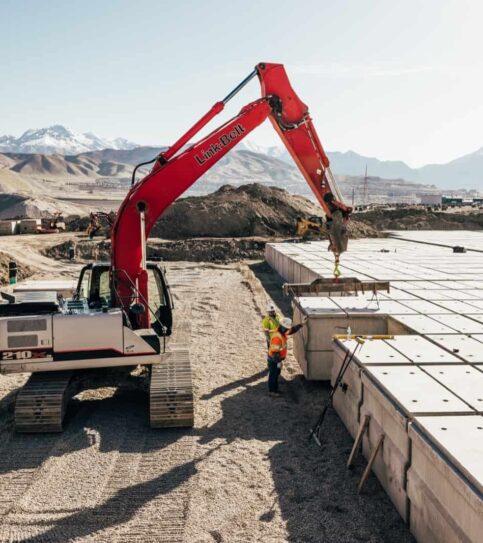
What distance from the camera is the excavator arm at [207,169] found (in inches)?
373

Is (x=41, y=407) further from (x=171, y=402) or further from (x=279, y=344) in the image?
(x=279, y=344)

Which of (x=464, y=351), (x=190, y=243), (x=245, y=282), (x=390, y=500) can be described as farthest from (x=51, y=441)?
(x=190, y=243)

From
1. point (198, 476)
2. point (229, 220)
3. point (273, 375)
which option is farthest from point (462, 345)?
point (229, 220)

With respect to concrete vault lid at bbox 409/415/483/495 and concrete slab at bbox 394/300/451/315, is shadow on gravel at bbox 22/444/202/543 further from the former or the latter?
concrete slab at bbox 394/300/451/315

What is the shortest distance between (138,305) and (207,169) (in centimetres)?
316

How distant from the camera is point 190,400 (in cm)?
854

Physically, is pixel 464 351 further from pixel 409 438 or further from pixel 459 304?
pixel 459 304

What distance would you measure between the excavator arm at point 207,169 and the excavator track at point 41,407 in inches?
71.6

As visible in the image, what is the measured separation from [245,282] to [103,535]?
18169 millimetres

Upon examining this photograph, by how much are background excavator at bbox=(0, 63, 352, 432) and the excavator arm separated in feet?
0.06

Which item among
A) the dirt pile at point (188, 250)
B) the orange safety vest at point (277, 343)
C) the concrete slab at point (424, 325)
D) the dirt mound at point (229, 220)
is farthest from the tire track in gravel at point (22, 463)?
the dirt mound at point (229, 220)

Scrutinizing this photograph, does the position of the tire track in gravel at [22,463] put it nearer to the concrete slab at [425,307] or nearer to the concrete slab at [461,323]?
the concrete slab at [461,323]

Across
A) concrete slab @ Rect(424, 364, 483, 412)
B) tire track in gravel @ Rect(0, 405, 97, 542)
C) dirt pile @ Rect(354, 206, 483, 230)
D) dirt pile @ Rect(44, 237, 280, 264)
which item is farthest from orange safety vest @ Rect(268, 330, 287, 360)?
dirt pile @ Rect(354, 206, 483, 230)

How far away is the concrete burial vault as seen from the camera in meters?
5.06
